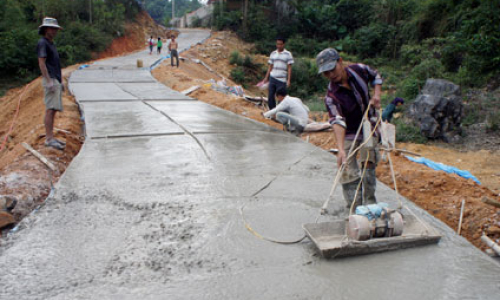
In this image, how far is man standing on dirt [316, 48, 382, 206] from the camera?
2.66 meters

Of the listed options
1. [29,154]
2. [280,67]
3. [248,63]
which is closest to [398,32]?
[248,63]

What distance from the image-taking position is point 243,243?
240cm

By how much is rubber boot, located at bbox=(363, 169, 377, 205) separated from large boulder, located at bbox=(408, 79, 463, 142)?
23.4ft

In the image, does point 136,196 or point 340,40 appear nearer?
point 136,196

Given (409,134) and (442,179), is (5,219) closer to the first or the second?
(442,179)

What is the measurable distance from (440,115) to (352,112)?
291 inches

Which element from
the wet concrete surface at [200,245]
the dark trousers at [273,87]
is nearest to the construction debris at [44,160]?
the wet concrete surface at [200,245]

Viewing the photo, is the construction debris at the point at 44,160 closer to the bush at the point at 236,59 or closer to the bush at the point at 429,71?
the bush at the point at 429,71

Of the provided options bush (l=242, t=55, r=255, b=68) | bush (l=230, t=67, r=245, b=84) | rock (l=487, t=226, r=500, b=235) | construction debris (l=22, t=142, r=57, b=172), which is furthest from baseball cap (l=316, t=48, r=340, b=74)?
bush (l=242, t=55, r=255, b=68)

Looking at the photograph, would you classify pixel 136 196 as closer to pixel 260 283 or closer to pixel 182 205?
pixel 182 205

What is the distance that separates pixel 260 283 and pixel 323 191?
56.6 inches

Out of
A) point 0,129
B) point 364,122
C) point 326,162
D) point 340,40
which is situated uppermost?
point 340,40

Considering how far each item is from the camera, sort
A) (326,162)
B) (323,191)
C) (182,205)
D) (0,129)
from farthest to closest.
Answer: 1. (0,129)
2. (326,162)
3. (323,191)
4. (182,205)

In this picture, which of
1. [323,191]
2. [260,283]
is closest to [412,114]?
[323,191]
